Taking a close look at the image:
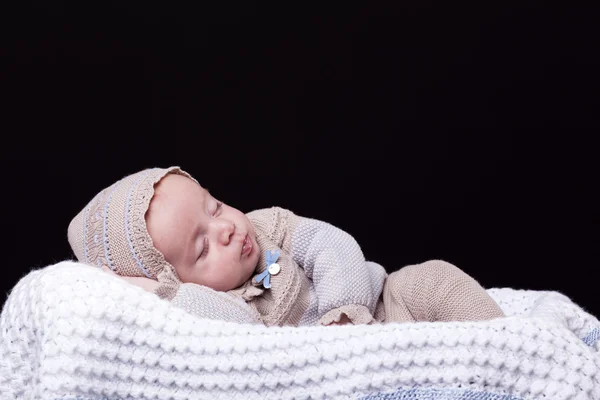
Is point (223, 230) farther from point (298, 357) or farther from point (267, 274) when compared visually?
point (298, 357)

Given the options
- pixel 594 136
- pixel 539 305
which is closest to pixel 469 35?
pixel 594 136

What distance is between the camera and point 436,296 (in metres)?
1.97

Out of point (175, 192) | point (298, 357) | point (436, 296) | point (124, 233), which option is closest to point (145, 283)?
point (124, 233)

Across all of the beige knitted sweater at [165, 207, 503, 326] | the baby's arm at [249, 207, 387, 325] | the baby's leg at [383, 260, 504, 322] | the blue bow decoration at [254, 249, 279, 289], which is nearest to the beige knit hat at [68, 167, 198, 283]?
the beige knitted sweater at [165, 207, 503, 326]

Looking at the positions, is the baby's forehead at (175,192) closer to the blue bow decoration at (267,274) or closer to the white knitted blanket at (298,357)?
the blue bow decoration at (267,274)

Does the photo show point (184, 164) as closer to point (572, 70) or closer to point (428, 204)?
point (428, 204)

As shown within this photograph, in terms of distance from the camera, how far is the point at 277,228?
222 centimetres

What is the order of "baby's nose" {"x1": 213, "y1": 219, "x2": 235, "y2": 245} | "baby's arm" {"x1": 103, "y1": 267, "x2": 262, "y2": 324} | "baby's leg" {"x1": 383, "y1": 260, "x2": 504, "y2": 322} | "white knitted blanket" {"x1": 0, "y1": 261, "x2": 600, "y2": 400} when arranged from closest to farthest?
"white knitted blanket" {"x1": 0, "y1": 261, "x2": 600, "y2": 400} → "baby's arm" {"x1": 103, "y1": 267, "x2": 262, "y2": 324} → "baby's leg" {"x1": 383, "y1": 260, "x2": 504, "y2": 322} → "baby's nose" {"x1": 213, "y1": 219, "x2": 235, "y2": 245}

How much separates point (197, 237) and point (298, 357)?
0.57 m

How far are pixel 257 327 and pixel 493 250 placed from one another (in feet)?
5.73

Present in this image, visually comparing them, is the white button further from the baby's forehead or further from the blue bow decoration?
the baby's forehead

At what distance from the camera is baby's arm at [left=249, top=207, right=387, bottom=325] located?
2.00 m

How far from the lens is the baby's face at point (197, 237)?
199cm

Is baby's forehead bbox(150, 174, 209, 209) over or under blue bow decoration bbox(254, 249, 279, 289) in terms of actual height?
over
